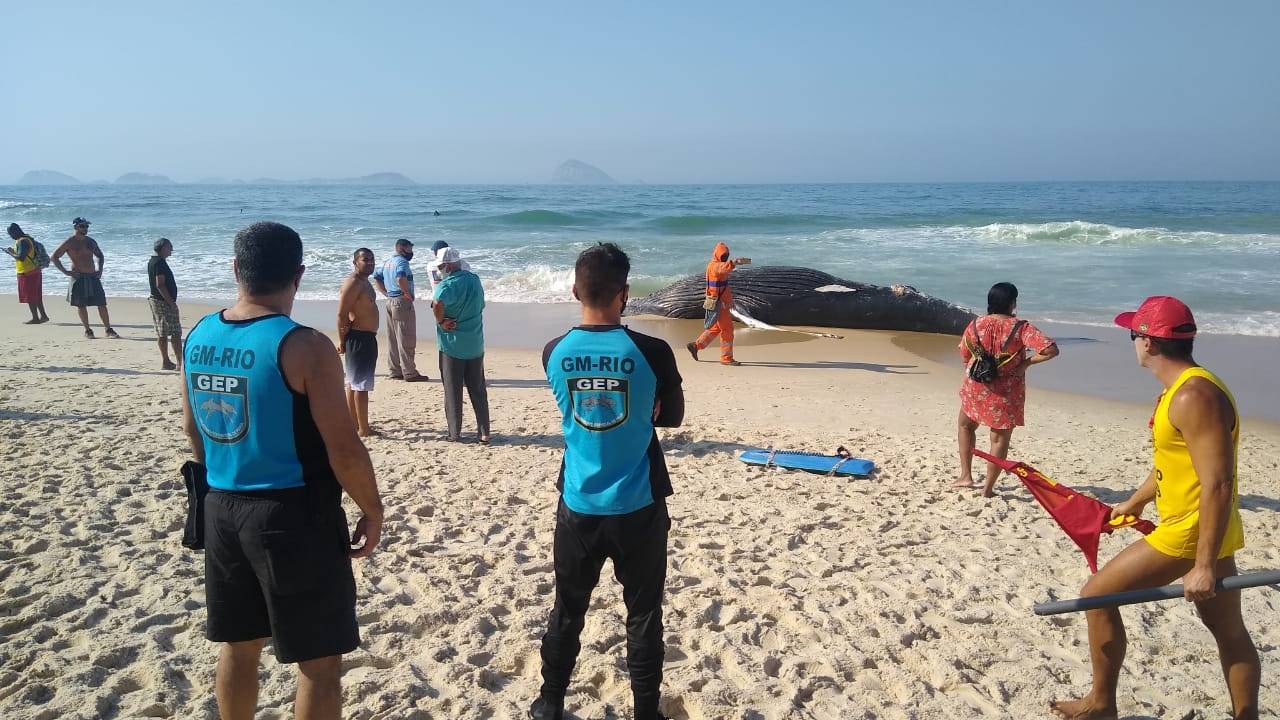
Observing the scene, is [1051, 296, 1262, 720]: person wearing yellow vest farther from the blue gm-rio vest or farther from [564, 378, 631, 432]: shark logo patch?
the blue gm-rio vest

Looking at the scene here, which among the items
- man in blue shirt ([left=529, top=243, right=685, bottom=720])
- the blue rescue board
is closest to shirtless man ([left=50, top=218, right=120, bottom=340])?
the blue rescue board

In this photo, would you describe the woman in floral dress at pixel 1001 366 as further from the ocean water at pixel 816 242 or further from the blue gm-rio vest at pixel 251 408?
the ocean water at pixel 816 242

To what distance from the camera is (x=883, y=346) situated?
37.6 feet

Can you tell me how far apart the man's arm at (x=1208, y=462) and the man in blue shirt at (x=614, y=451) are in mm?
1593

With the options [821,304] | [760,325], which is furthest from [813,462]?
[821,304]

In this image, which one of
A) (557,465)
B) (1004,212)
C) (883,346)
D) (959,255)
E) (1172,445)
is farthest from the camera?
(1004,212)

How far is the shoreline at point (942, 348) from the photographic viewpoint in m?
8.78

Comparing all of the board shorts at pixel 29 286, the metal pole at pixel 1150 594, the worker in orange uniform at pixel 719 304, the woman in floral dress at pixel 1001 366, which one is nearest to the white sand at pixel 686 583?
the woman in floral dress at pixel 1001 366

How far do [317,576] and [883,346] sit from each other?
10.1 m

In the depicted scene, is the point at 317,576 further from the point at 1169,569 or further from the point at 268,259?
the point at 1169,569

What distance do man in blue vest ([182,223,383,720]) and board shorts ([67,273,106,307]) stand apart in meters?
10.1

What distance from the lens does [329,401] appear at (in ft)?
7.43

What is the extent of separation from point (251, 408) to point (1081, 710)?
10.2ft

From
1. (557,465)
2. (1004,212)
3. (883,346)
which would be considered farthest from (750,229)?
(557,465)
